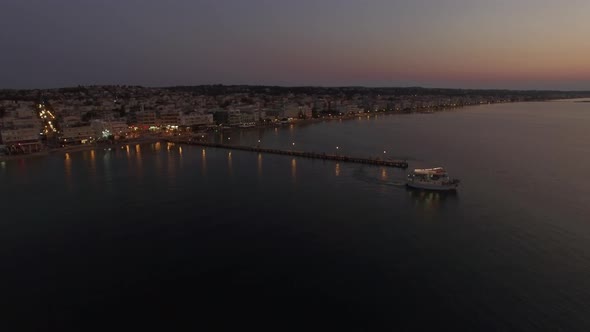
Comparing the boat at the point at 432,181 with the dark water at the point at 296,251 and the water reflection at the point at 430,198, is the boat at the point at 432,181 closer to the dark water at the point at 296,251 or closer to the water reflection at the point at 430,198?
the water reflection at the point at 430,198

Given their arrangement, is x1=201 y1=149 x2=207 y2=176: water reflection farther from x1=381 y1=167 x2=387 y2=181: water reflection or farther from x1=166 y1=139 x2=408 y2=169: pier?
x1=381 y1=167 x2=387 y2=181: water reflection

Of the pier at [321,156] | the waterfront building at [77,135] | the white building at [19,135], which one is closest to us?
the pier at [321,156]

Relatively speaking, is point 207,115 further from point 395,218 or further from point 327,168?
point 395,218

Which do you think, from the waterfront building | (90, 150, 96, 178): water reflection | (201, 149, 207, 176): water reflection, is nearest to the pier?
(201, 149, 207, 176): water reflection

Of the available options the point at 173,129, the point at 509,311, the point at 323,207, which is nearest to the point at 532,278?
the point at 509,311

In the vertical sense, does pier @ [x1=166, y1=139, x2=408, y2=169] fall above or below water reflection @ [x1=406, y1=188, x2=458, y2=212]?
above

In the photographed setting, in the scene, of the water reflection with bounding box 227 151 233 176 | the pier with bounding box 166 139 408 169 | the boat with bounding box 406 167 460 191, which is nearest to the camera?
the boat with bounding box 406 167 460 191

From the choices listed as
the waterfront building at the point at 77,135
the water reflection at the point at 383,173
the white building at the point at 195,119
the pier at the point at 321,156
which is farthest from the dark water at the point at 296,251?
the white building at the point at 195,119
